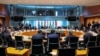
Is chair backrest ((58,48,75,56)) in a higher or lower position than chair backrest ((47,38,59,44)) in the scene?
higher

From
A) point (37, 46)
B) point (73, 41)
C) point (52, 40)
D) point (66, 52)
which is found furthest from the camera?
point (73, 41)

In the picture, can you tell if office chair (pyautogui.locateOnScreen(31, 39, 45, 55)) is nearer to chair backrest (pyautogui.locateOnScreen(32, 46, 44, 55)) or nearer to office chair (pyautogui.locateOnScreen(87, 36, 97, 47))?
chair backrest (pyautogui.locateOnScreen(32, 46, 44, 55))

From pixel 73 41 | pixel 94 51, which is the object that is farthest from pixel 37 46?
pixel 94 51

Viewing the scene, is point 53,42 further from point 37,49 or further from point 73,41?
point 73,41

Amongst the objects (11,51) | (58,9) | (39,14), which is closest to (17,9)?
(39,14)

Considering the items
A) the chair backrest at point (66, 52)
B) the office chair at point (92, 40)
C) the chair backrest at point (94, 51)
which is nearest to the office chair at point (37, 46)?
the office chair at point (92, 40)

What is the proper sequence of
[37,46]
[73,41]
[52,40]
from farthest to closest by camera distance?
[73,41], [52,40], [37,46]

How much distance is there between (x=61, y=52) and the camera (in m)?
4.94

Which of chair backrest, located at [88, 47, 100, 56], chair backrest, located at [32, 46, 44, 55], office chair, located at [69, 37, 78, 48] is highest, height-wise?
chair backrest, located at [88, 47, 100, 56]

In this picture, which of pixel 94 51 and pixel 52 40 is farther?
pixel 52 40

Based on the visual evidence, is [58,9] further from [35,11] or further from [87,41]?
[87,41]

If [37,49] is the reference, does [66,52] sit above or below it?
above

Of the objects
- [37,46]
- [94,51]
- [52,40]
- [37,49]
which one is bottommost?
[37,49]

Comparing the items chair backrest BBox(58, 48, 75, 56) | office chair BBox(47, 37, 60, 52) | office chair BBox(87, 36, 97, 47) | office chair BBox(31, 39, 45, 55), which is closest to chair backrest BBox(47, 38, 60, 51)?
office chair BBox(47, 37, 60, 52)
